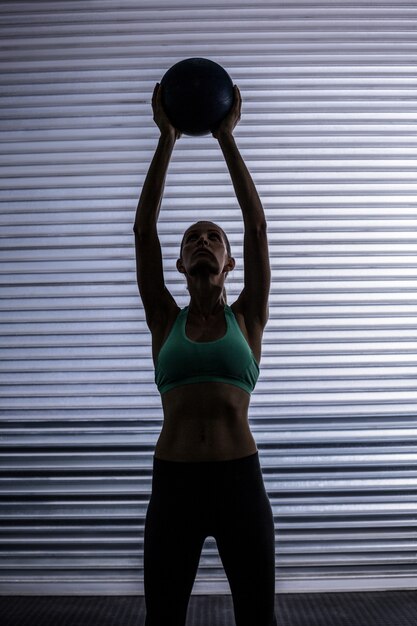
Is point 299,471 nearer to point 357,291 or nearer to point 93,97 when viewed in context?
point 357,291

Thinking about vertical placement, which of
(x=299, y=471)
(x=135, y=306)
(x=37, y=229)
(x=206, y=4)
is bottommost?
(x=299, y=471)

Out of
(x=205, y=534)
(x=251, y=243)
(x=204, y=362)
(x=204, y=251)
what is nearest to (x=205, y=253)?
(x=204, y=251)

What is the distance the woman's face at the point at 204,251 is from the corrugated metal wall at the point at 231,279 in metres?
1.33

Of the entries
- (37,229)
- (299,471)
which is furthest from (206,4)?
(299,471)

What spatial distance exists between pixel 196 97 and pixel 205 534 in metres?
1.39

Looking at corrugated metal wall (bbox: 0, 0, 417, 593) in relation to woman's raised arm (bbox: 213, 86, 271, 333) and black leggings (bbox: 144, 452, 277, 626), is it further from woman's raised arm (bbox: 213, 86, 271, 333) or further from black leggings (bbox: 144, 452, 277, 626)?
black leggings (bbox: 144, 452, 277, 626)

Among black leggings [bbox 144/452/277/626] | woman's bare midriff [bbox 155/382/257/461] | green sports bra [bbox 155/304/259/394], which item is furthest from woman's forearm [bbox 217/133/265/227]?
black leggings [bbox 144/452/277/626]

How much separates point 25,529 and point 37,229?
163cm

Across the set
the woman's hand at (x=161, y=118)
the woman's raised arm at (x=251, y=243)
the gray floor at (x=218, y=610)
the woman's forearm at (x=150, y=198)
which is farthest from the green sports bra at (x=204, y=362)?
the gray floor at (x=218, y=610)

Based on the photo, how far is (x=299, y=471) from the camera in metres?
3.35

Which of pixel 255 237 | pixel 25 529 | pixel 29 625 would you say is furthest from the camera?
pixel 25 529

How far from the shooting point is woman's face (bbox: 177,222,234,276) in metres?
1.99

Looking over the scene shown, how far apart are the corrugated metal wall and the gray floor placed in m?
0.09

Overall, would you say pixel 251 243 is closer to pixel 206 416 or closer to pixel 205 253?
pixel 205 253
